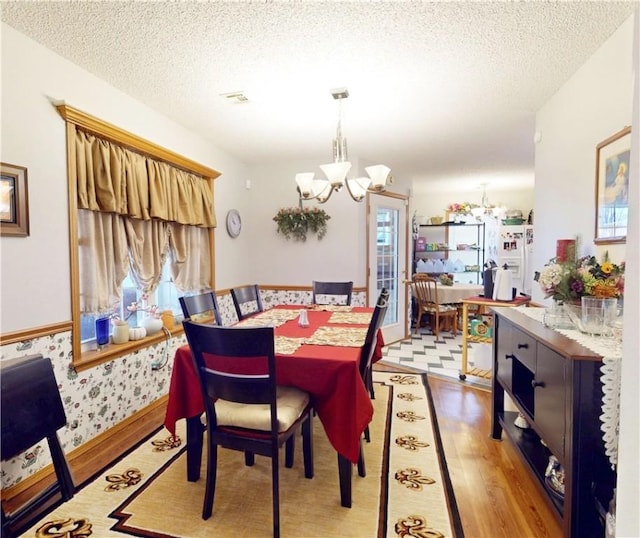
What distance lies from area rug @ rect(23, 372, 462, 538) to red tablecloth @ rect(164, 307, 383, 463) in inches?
13.2

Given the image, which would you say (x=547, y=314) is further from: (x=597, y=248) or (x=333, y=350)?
(x=333, y=350)

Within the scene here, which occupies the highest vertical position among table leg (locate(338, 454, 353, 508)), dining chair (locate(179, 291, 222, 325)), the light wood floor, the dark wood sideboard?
dining chair (locate(179, 291, 222, 325))

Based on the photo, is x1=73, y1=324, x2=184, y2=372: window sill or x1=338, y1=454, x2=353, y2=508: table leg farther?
x1=73, y1=324, x2=184, y2=372: window sill

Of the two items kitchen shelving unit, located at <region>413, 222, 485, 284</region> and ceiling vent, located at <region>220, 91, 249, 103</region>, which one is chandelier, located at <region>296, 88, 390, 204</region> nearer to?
ceiling vent, located at <region>220, 91, 249, 103</region>

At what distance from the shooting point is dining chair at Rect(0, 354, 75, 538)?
38.9 inches

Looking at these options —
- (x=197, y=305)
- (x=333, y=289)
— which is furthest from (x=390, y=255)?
(x=197, y=305)

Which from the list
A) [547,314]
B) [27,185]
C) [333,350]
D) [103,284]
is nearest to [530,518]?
[547,314]

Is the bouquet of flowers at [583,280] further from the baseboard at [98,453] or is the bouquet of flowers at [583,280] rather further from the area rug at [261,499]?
the baseboard at [98,453]

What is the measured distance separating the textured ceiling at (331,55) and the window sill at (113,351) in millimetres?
1829

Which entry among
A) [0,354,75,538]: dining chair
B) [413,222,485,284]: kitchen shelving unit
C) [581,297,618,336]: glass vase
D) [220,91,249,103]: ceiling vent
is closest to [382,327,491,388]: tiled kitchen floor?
[413,222,485,284]: kitchen shelving unit

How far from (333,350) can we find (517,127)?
2821mm

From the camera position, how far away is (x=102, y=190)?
2.33 meters

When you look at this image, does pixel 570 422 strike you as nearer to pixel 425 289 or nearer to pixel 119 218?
pixel 119 218

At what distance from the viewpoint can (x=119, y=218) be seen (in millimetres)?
2512
